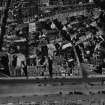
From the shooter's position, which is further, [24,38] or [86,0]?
[86,0]

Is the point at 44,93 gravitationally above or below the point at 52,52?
below

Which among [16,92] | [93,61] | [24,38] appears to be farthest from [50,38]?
[16,92]

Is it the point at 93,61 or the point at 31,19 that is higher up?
the point at 31,19

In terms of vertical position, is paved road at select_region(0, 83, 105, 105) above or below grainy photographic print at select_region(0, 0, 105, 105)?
below

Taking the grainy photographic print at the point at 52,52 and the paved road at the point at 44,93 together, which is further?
the grainy photographic print at the point at 52,52

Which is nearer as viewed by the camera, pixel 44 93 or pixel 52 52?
pixel 44 93

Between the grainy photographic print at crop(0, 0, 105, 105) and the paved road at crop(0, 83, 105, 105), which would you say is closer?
the paved road at crop(0, 83, 105, 105)

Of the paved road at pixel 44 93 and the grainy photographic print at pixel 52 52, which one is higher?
the grainy photographic print at pixel 52 52

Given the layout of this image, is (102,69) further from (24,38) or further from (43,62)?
(24,38)
